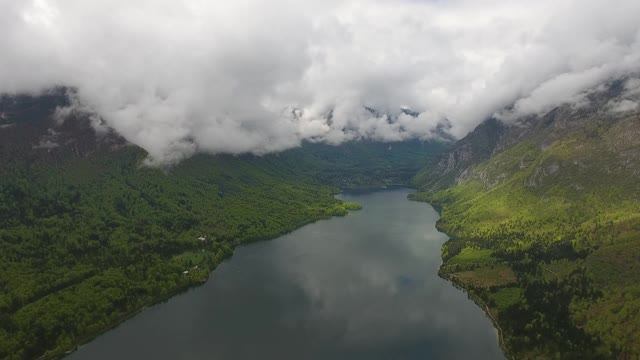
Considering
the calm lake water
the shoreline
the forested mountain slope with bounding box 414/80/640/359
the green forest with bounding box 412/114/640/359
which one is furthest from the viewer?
the shoreline

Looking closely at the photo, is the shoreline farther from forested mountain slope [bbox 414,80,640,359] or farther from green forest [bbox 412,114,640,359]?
forested mountain slope [bbox 414,80,640,359]

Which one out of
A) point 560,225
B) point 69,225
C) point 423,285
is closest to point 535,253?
point 560,225

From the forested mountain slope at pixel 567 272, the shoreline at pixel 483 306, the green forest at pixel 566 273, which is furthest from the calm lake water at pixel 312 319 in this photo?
the forested mountain slope at pixel 567 272

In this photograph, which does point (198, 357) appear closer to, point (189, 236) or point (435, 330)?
point (435, 330)

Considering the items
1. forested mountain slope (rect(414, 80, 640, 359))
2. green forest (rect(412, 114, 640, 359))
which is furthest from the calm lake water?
forested mountain slope (rect(414, 80, 640, 359))

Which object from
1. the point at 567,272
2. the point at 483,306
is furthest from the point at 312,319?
the point at 567,272

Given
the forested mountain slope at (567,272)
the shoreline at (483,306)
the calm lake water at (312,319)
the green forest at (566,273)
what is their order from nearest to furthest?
the green forest at (566,273), the forested mountain slope at (567,272), the calm lake water at (312,319), the shoreline at (483,306)

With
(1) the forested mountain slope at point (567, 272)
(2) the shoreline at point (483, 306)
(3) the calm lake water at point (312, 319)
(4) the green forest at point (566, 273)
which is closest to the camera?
(4) the green forest at point (566, 273)

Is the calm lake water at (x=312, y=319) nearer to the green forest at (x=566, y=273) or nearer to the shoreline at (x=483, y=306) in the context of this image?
the shoreline at (x=483, y=306)
